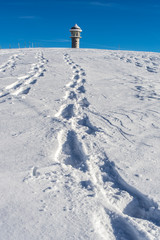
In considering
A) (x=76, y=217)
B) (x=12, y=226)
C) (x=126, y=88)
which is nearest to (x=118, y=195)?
(x=76, y=217)

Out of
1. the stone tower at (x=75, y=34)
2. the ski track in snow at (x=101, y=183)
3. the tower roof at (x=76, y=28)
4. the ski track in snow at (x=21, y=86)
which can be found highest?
the tower roof at (x=76, y=28)

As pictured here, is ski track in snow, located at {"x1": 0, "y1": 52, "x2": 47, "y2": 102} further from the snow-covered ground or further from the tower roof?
the tower roof

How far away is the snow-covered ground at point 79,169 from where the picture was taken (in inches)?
54.8

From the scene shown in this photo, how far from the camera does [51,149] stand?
2318 mm

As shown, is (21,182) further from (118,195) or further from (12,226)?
(118,195)

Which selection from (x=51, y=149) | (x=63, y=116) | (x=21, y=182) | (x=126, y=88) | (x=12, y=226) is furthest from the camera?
(x=126, y=88)

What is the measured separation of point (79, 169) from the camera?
2.01 m

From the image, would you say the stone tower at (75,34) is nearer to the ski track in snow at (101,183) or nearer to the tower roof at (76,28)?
the tower roof at (76,28)

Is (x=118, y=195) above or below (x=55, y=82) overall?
below

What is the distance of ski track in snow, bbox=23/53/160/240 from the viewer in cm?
141

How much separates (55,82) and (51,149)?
3.57m

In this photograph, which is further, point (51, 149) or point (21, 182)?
point (51, 149)

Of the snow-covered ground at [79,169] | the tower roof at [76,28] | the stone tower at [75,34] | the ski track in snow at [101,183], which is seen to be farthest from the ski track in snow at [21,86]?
the tower roof at [76,28]

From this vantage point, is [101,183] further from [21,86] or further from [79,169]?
[21,86]
